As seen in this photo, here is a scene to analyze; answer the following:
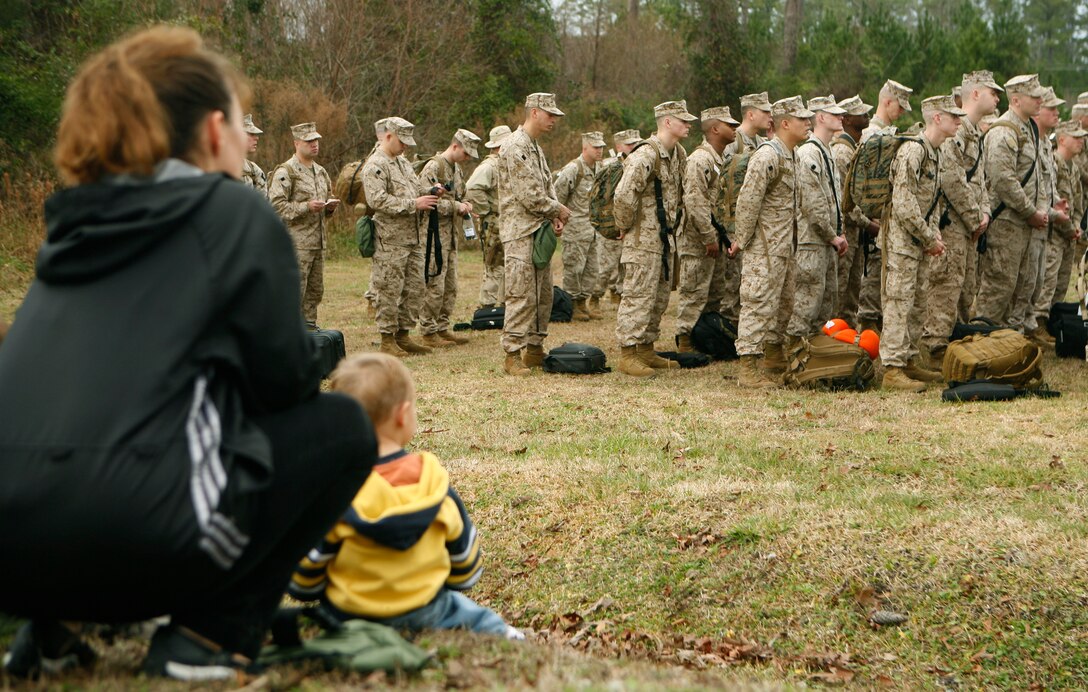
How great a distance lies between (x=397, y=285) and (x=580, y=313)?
4.04 meters

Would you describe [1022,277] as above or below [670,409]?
above

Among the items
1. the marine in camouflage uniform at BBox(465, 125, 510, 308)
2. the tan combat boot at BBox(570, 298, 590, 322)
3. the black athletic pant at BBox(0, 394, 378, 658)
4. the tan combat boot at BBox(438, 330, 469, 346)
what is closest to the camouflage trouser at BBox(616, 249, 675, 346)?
the tan combat boot at BBox(438, 330, 469, 346)

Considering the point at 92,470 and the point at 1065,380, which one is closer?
the point at 92,470

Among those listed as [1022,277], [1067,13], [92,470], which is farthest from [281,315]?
[1067,13]

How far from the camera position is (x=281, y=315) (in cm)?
286

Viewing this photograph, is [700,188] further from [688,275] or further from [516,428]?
[516,428]

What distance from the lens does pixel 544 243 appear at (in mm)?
10734

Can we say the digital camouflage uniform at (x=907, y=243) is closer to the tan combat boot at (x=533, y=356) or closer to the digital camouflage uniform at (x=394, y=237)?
the tan combat boot at (x=533, y=356)

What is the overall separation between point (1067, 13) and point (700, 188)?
2301 inches

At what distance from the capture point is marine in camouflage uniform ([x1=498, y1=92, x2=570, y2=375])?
421 inches

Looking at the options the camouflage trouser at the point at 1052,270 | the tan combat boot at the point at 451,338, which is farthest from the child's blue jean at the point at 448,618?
the camouflage trouser at the point at 1052,270

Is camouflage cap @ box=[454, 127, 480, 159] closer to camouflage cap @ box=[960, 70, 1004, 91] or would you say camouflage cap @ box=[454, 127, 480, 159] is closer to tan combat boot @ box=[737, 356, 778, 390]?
tan combat boot @ box=[737, 356, 778, 390]

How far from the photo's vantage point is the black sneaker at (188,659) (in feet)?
9.54

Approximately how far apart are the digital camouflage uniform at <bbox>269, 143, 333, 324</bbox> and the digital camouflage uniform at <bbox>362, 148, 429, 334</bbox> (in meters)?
0.68
